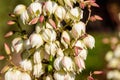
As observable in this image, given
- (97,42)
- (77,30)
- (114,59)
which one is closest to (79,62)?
(77,30)

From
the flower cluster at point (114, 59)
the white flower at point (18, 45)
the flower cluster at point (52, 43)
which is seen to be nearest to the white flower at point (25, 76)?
the flower cluster at point (52, 43)

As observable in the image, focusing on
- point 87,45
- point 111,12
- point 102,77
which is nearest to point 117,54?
point 87,45

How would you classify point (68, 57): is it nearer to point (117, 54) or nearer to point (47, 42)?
point (47, 42)

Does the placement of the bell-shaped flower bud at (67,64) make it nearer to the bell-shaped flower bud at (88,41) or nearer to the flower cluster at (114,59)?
the bell-shaped flower bud at (88,41)

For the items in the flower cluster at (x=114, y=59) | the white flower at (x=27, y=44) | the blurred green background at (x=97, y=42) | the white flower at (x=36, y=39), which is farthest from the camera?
the blurred green background at (x=97, y=42)

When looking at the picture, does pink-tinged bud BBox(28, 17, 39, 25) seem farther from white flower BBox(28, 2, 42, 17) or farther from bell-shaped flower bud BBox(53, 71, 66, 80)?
bell-shaped flower bud BBox(53, 71, 66, 80)

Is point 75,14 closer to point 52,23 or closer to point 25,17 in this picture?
point 52,23

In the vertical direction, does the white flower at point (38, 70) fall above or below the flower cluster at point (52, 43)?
below
